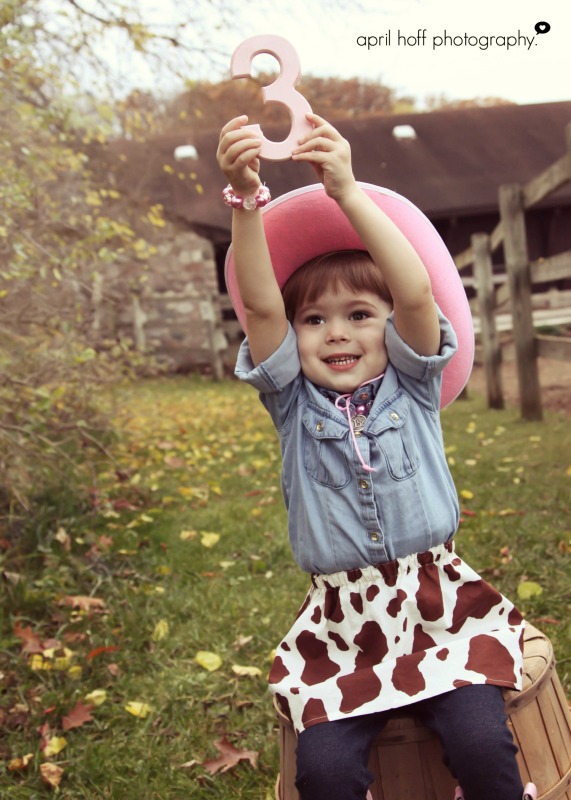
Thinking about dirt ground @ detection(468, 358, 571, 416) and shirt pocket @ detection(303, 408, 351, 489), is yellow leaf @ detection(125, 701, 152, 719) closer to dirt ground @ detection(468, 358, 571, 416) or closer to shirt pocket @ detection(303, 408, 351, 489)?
shirt pocket @ detection(303, 408, 351, 489)

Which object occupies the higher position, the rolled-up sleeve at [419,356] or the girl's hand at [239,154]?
the girl's hand at [239,154]

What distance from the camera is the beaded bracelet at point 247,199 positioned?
1695 mm

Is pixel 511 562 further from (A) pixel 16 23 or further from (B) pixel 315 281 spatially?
(A) pixel 16 23

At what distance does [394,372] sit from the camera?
1.92 metres

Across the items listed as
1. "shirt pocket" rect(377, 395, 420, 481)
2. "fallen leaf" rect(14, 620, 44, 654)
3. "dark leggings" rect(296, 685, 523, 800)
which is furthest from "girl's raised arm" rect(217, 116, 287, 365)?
"fallen leaf" rect(14, 620, 44, 654)

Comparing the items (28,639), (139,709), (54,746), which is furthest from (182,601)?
(54,746)

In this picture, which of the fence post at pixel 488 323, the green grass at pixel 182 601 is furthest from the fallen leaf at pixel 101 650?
the fence post at pixel 488 323

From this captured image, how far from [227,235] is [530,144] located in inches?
273

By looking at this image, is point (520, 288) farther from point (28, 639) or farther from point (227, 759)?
point (227, 759)

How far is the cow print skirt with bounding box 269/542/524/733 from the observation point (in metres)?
1.70

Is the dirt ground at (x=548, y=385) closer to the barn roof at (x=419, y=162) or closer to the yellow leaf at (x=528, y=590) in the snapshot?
the yellow leaf at (x=528, y=590)

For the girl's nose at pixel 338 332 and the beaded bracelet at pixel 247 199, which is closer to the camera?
the beaded bracelet at pixel 247 199

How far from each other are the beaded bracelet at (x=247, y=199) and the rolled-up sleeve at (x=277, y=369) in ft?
1.06

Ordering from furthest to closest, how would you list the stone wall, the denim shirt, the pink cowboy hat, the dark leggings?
the stone wall < the pink cowboy hat < the denim shirt < the dark leggings
